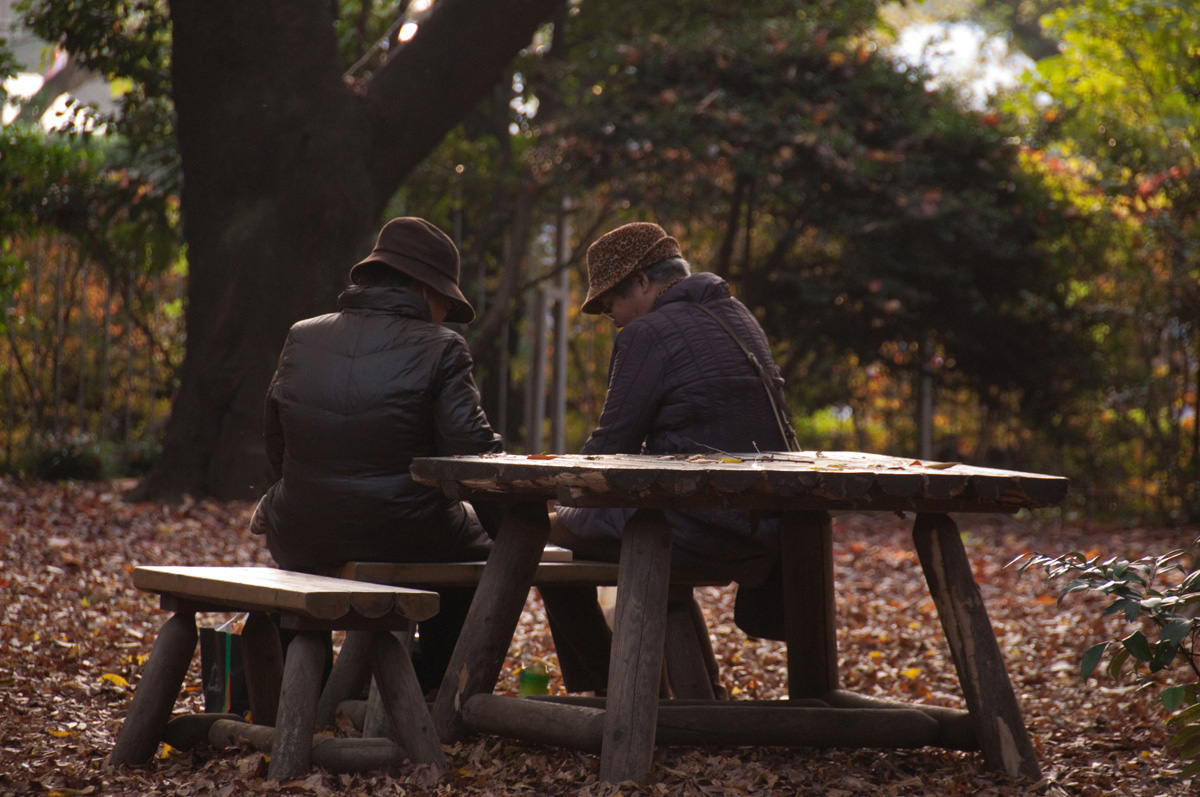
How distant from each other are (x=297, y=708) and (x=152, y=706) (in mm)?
525

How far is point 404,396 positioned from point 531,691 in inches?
47.6

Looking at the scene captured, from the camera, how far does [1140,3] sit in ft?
30.2

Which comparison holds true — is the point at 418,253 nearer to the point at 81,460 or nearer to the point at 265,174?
the point at 265,174

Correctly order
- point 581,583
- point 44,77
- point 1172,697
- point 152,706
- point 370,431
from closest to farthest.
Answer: point 1172,697, point 152,706, point 370,431, point 581,583, point 44,77

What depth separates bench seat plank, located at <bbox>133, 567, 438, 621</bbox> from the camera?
9.30 ft

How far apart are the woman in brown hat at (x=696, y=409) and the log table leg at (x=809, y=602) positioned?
8cm

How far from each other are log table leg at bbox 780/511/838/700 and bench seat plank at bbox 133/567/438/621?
1276 millimetres

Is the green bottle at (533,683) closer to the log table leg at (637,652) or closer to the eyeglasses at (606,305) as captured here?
the log table leg at (637,652)

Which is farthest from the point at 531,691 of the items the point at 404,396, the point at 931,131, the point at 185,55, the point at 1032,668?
the point at 931,131

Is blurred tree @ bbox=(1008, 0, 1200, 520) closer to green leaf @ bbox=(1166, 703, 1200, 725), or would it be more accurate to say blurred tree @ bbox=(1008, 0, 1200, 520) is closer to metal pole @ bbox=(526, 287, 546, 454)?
metal pole @ bbox=(526, 287, 546, 454)

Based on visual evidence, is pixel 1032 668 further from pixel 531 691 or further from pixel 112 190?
pixel 112 190

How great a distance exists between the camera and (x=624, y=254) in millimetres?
3914

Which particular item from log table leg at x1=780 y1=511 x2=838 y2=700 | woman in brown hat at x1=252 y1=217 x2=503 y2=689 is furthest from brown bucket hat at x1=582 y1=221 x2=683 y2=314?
log table leg at x1=780 y1=511 x2=838 y2=700

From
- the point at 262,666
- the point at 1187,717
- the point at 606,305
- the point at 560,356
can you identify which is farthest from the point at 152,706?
the point at 560,356
